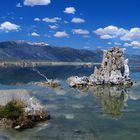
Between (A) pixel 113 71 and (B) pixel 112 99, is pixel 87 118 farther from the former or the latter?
(A) pixel 113 71

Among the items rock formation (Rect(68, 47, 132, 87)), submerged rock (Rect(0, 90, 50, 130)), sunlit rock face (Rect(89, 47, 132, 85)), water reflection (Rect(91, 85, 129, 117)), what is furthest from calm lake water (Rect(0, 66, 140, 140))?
sunlit rock face (Rect(89, 47, 132, 85))

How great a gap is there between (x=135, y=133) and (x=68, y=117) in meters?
13.9

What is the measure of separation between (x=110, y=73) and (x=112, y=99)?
36.5m

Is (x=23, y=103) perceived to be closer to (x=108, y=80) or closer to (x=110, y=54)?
(x=108, y=80)

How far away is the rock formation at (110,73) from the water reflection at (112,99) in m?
5.53

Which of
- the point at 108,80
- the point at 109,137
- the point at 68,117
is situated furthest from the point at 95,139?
the point at 108,80

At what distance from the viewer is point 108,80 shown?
384 feet

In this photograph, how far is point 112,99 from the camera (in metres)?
84.8

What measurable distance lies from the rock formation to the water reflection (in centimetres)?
553

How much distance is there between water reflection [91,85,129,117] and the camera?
69.9 m

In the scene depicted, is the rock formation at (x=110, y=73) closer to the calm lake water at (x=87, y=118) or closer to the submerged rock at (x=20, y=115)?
the calm lake water at (x=87, y=118)

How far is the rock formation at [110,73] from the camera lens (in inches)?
4537

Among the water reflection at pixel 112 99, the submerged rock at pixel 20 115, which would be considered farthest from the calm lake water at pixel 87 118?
the submerged rock at pixel 20 115

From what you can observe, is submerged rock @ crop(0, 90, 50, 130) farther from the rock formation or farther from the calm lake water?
the rock formation
